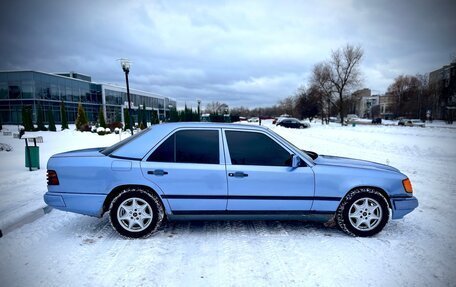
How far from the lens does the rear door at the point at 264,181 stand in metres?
3.30

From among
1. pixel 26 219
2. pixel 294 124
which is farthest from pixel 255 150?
pixel 294 124

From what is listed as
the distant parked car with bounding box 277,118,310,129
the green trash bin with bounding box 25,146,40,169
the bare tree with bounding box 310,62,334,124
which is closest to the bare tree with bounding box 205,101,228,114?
the bare tree with bounding box 310,62,334,124

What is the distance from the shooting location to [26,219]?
12.8ft

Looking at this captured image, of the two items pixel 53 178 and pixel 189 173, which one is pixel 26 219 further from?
pixel 189 173

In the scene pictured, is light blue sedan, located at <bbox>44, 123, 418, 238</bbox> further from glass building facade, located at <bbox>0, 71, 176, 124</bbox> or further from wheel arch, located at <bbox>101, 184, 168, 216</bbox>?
glass building facade, located at <bbox>0, 71, 176, 124</bbox>

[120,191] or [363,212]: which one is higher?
[120,191]

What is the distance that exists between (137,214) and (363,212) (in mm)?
3268

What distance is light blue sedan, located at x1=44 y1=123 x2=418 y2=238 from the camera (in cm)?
327

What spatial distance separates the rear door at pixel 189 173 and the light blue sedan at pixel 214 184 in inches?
0.5

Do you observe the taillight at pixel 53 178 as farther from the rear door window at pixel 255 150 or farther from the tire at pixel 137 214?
the rear door window at pixel 255 150

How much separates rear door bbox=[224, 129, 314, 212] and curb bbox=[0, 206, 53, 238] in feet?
10.8

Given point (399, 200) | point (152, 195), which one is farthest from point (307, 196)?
point (152, 195)

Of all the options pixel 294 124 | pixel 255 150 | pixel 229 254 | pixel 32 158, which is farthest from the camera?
pixel 294 124

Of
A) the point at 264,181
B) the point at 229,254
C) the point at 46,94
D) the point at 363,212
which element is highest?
the point at 46,94
